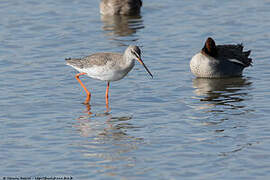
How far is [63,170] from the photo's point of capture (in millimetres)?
9797

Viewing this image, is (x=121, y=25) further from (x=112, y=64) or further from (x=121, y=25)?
(x=112, y=64)

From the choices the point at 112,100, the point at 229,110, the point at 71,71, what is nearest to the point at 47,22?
the point at 71,71

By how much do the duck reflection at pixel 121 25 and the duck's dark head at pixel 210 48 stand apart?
14.6ft

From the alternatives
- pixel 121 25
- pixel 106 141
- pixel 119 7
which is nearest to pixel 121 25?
pixel 121 25

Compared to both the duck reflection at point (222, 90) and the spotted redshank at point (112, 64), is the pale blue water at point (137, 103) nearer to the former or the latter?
the duck reflection at point (222, 90)

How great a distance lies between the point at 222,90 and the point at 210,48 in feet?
4.71

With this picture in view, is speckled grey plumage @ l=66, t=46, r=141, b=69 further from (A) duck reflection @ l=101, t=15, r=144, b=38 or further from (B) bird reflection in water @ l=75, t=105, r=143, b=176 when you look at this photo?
(A) duck reflection @ l=101, t=15, r=144, b=38

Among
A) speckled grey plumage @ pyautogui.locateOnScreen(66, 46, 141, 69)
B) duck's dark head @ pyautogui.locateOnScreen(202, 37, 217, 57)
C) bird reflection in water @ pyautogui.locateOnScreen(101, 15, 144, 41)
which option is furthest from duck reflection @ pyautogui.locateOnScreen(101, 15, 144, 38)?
Result: speckled grey plumage @ pyautogui.locateOnScreen(66, 46, 141, 69)

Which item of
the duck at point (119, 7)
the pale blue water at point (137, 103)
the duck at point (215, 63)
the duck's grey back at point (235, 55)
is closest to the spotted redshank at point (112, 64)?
the pale blue water at point (137, 103)

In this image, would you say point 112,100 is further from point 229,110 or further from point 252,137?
point 252,137

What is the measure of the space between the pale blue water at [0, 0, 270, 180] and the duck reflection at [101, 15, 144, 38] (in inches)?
1.8

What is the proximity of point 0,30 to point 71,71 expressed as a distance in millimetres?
5135

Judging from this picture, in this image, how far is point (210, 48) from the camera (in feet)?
51.5

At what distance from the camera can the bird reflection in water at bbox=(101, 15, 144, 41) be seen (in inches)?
817
